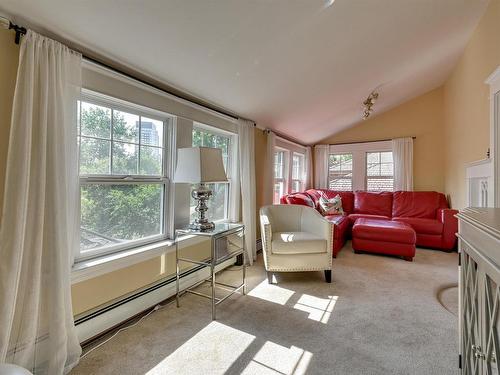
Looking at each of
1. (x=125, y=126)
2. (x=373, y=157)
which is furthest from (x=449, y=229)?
(x=125, y=126)

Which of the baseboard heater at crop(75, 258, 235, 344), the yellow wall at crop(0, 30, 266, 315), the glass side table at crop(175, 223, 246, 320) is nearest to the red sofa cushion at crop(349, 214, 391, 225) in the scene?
the glass side table at crop(175, 223, 246, 320)

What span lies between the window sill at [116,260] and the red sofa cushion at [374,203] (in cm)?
388

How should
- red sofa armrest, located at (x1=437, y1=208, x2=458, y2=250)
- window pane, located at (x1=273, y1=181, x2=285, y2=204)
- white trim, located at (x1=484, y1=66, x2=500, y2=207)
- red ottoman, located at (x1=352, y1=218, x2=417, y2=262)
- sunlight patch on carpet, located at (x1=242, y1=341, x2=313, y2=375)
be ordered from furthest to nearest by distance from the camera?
window pane, located at (x1=273, y1=181, x2=285, y2=204), red sofa armrest, located at (x1=437, y1=208, x2=458, y2=250), red ottoman, located at (x1=352, y1=218, x2=417, y2=262), white trim, located at (x1=484, y1=66, x2=500, y2=207), sunlight patch on carpet, located at (x1=242, y1=341, x2=313, y2=375)

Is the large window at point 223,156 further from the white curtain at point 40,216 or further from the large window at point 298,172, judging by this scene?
the large window at point 298,172

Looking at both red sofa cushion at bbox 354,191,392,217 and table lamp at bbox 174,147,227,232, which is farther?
red sofa cushion at bbox 354,191,392,217

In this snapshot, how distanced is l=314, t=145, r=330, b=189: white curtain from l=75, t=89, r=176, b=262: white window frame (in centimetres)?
423

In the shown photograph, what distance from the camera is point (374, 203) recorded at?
4.88 m

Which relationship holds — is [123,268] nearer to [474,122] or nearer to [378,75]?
[378,75]

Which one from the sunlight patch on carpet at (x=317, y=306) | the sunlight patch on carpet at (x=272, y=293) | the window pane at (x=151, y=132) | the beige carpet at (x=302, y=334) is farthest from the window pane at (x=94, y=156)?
the sunlight patch on carpet at (x=317, y=306)

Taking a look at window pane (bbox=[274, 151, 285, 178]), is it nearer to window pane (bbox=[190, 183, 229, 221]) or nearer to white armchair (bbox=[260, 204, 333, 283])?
window pane (bbox=[190, 183, 229, 221])

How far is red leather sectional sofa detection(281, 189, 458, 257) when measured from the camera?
389 cm

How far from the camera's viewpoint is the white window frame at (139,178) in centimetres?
179

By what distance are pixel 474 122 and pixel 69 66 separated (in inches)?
171

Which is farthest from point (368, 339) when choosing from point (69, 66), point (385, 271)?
point (69, 66)
